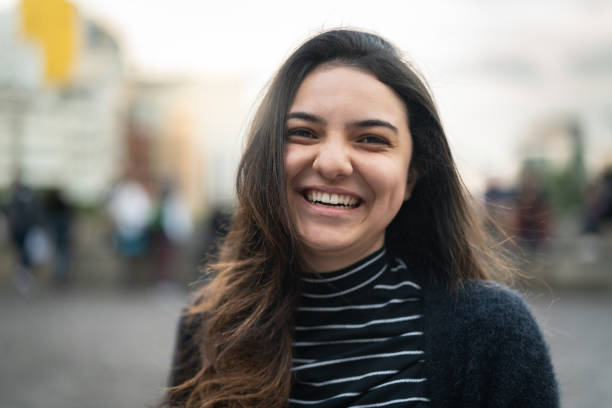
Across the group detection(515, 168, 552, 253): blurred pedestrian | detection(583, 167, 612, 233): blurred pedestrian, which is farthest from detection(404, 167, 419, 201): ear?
detection(583, 167, 612, 233): blurred pedestrian

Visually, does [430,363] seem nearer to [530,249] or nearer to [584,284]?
[530,249]

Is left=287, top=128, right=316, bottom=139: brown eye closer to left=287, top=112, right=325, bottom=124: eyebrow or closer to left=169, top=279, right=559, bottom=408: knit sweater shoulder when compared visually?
left=287, top=112, right=325, bottom=124: eyebrow

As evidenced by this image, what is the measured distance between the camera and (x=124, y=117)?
60438 millimetres

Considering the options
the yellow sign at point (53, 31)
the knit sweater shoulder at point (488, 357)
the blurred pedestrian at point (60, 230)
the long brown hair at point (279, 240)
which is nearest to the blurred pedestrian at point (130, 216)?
the blurred pedestrian at point (60, 230)

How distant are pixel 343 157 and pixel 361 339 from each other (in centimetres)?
48

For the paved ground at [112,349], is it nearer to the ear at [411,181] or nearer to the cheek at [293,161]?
the ear at [411,181]

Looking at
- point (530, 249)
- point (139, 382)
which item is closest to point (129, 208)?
Answer: point (139, 382)

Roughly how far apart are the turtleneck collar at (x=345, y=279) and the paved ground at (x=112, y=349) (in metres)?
0.61

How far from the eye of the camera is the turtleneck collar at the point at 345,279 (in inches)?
67.8

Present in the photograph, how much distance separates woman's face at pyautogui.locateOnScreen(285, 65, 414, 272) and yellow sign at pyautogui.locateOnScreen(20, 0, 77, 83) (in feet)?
34.8

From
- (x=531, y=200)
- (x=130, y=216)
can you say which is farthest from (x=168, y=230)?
(x=531, y=200)

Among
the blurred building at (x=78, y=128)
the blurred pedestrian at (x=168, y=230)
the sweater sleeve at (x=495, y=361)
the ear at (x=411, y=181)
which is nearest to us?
the sweater sleeve at (x=495, y=361)

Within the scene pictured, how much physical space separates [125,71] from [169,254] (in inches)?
1943

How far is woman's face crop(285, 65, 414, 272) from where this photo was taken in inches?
63.5
